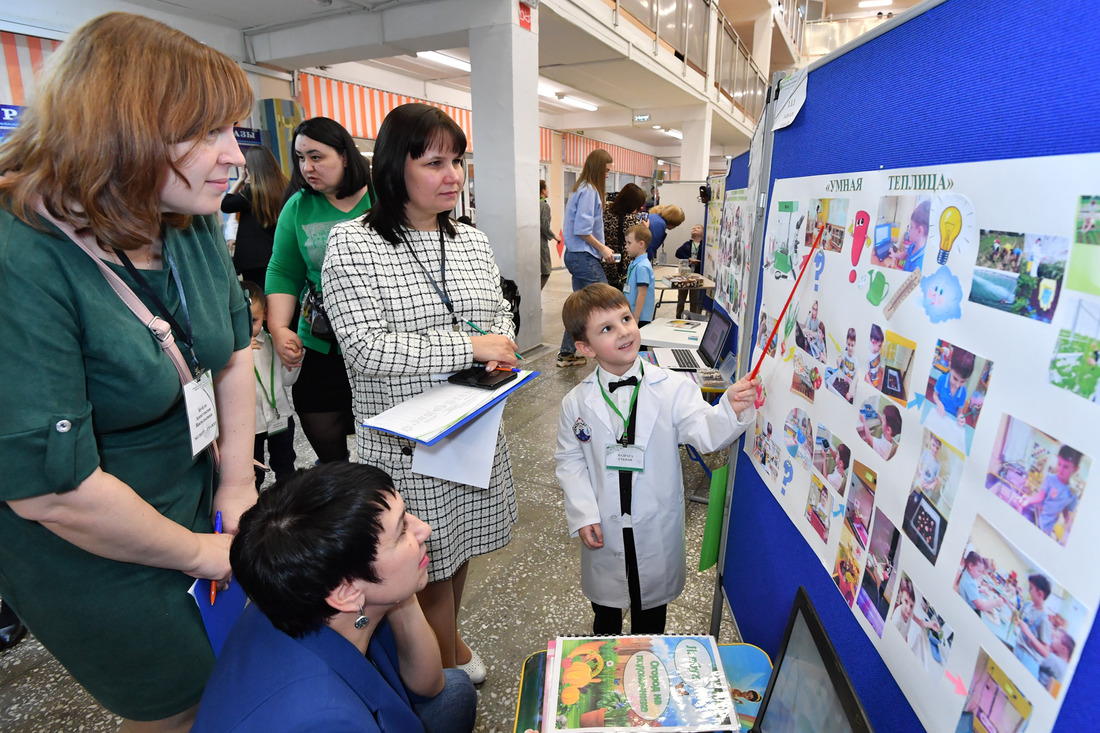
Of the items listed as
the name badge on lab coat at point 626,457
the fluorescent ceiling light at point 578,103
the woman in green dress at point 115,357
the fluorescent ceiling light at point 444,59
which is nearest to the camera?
the woman in green dress at point 115,357

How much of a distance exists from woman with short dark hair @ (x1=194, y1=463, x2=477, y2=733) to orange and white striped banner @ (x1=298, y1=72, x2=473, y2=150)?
6.85 m

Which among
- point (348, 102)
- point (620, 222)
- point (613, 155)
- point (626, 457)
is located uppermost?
point (613, 155)

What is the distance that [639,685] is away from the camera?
102 centimetres

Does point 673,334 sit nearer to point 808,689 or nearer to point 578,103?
point 808,689

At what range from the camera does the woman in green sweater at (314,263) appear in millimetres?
1905

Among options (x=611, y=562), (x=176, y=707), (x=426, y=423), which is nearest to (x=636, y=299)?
(x=611, y=562)

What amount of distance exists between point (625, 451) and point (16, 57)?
6143 millimetres

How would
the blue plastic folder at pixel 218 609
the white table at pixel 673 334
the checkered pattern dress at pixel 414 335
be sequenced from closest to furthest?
the blue plastic folder at pixel 218 609, the checkered pattern dress at pixel 414 335, the white table at pixel 673 334

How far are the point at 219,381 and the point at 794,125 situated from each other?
4.48 ft

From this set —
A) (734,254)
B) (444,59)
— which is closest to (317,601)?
(734,254)

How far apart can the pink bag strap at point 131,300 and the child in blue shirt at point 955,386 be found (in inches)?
44.5

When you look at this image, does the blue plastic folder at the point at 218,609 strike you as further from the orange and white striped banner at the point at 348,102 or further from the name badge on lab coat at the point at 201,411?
the orange and white striped banner at the point at 348,102

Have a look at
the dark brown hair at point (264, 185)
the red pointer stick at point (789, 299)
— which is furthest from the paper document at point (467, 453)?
the dark brown hair at point (264, 185)

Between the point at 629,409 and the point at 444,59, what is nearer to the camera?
the point at 629,409
